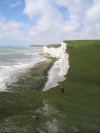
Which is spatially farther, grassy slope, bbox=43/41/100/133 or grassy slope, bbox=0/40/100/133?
grassy slope, bbox=43/41/100/133

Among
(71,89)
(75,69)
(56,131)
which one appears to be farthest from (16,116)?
(75,69)

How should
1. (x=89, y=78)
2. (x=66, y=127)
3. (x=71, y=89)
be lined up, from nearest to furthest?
(x=66, y=127) < (x=71, y=89) < (x=89, y=78)

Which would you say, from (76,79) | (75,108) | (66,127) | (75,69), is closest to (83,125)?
(66,127)

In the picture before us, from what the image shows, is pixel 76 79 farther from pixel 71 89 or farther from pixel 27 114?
pixel 27 114

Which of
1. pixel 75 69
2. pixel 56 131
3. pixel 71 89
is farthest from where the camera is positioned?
pixel 75 69

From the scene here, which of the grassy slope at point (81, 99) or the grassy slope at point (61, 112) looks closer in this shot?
the grassy slope at point (61, 112)

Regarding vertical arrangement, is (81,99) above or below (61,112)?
below

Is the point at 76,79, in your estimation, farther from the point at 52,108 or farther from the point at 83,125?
the point at 83,125

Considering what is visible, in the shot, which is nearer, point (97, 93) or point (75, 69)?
point (97, 93)

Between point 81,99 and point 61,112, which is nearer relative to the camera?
point 61,112
